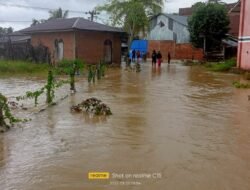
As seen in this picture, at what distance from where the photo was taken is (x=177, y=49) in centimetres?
4934

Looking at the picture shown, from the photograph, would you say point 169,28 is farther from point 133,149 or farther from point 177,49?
point 133,149

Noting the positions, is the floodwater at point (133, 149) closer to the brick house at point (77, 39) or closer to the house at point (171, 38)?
the brick house at point (77, 39)

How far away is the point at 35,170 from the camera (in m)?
5.93

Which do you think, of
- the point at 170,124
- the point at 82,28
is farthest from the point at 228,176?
the point at 82,28

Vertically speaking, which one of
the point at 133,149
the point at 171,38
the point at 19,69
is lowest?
the point at 133,149

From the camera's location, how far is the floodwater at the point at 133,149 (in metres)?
5.52

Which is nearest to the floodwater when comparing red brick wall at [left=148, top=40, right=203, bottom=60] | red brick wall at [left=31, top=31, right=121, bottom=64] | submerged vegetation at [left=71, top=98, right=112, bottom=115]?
submerged vegetation at [left=71, top=98, right=112, bottom=115]

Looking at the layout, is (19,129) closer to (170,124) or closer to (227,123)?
(170,124)

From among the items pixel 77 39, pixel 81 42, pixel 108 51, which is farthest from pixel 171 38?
pixel 77 39

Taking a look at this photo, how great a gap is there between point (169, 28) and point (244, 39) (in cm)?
2576

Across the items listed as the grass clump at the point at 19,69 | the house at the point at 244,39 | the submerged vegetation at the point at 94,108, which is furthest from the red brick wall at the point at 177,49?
the submerged vegetation at the point at 94,108

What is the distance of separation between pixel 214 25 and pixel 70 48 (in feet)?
50.2

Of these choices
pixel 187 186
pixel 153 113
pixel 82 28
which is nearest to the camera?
pixel 187 186

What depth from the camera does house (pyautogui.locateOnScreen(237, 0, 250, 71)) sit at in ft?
86.9
